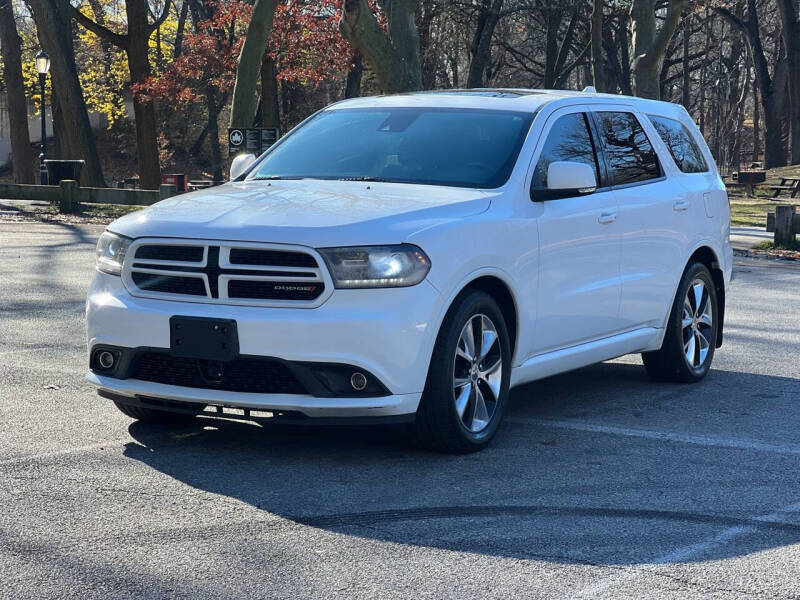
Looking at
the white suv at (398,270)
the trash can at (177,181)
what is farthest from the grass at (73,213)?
the white suv at (398,270)

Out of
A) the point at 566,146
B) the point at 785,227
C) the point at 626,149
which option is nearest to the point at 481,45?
the point at 785,227

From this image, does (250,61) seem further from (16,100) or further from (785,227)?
(16,100)

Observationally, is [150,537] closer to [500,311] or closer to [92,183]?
[500,311]

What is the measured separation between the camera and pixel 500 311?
21.7ft

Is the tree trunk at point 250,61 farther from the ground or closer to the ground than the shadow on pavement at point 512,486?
farther from the ground

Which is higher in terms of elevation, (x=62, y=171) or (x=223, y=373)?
(x=62, y=171)

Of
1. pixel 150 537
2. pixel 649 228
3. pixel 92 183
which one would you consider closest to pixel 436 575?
pixel 150 537

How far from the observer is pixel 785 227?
68.5 feet

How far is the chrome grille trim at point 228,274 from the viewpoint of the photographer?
5.81 m

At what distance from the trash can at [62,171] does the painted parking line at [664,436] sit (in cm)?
2402

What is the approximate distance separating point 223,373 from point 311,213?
2.83 feet

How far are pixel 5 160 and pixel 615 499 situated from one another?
6037 centimetres

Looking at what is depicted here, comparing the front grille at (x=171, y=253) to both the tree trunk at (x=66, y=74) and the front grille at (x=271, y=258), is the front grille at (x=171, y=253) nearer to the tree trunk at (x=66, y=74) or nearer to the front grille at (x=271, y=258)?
the front grille at (x=271, y=258)

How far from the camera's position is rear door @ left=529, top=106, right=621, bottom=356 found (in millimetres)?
7047
